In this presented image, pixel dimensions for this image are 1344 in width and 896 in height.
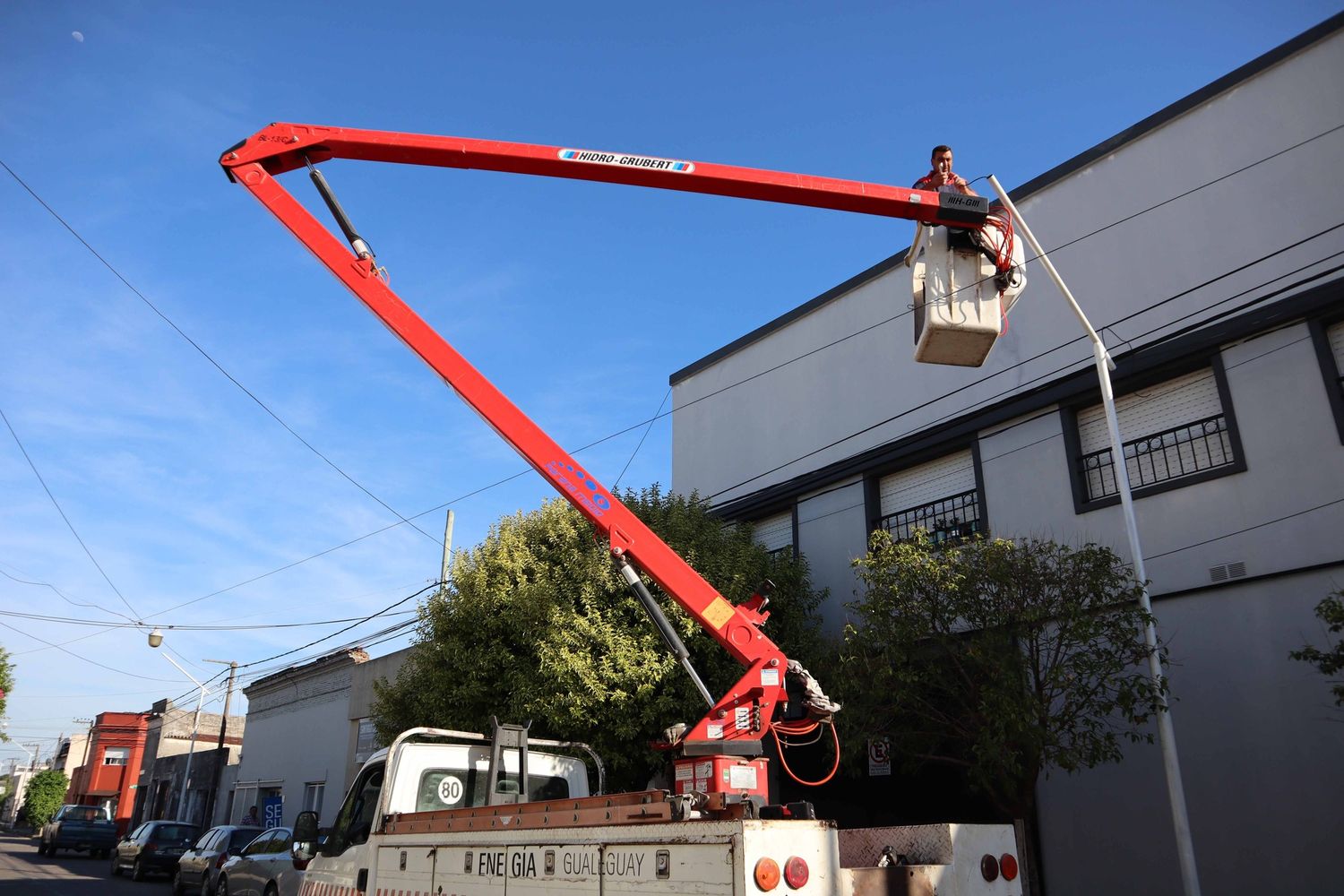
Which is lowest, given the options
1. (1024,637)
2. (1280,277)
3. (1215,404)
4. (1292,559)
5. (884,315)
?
(1024,637)

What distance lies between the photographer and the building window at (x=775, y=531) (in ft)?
59.0

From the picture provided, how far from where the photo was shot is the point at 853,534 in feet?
53.6

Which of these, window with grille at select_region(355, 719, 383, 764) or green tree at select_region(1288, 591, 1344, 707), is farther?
window with grille at select_region(355, 719, 383, 764)

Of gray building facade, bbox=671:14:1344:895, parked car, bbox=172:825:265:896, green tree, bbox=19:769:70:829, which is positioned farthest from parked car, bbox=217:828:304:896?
green tree, bbox=19:769:70:829

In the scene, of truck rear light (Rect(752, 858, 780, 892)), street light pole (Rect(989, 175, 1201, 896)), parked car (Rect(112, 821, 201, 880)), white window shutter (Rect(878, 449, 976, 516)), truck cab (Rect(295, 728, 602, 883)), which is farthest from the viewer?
parked car (Rect(112, 821, 201, 880))

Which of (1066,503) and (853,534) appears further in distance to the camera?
(853,534)

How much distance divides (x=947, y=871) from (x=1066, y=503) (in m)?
9.23

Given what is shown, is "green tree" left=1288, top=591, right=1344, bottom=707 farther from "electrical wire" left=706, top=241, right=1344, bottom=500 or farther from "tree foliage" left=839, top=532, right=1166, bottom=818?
"electrical wire" left=706, top=241, right=1344, bottom=500

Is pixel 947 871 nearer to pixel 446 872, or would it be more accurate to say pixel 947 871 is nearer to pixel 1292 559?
pixel 446 872

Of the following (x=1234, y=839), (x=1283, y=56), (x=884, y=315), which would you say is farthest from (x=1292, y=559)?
(x=884, y=315)

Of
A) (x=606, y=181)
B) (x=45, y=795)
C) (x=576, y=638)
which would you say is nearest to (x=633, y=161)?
(x=606, y=181)

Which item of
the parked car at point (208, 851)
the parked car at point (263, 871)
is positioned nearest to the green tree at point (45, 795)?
the parked car at point (208, 851)

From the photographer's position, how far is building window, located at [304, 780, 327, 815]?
2891cm

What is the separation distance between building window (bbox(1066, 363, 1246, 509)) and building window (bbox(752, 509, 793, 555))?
5.89 meters
